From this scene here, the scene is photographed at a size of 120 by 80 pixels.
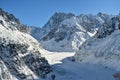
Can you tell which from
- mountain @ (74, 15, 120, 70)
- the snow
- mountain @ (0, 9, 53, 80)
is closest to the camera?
mountain @ (0, 9, 53, 80)

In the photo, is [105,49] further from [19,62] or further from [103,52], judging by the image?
[19,62]

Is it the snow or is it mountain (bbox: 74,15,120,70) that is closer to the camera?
the snow

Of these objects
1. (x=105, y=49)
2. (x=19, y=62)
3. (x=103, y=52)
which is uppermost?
(x=105, y=49)

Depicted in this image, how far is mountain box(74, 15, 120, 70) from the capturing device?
5994 inches

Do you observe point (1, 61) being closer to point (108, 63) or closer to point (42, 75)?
point (42, 75)

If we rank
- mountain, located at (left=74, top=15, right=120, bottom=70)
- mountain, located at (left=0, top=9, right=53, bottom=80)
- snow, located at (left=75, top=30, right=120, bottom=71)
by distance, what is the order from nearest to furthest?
mountain, located at (left=0, top=9, right=53, bottom=80) → snow, located at (left=75, top=30, right=120, bottom=71) → mountain, located at (left=74, top=15, right=120, bottom=70)

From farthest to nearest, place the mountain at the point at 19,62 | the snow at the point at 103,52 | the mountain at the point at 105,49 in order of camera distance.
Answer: the mountain at the point at 105,49, the snow at the point at 103,52, the mountain at the point at 19,62

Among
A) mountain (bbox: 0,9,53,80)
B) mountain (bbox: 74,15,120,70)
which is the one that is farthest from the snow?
mountain (bbox: 0,9,53,80)

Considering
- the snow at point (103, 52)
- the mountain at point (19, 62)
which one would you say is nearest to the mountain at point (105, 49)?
the snow at point (103, 52)

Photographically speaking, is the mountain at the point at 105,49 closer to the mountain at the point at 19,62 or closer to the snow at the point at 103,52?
the snow at the point at 103,52

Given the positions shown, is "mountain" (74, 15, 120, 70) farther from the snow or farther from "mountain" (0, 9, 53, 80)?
"mountain" (0, 9, 53, 80)

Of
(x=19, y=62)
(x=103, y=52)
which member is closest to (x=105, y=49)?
(x=103, y=52)

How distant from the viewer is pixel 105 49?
165000mm

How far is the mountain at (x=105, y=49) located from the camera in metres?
152
